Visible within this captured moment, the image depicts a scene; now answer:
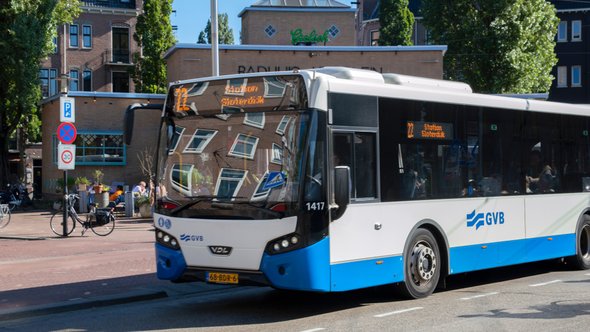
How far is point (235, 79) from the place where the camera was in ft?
34.1

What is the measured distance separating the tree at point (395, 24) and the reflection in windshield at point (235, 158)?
54331 mm

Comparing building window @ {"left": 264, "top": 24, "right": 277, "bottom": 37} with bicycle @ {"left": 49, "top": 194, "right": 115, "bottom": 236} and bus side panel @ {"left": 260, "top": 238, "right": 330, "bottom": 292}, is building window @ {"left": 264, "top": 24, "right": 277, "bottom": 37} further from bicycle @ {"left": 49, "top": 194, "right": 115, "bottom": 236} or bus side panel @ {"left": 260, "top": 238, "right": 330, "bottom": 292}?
bus side panel @ {"left": 260, "top": 238, "right": 330, "bottom": 292}

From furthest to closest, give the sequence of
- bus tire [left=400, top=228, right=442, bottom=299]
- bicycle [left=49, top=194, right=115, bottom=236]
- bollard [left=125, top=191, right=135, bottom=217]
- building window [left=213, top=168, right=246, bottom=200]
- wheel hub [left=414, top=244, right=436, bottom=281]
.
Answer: bollard [left=125, top=191, right=135, bottom=217]
bicycle [left=49, top=194, right=115, bottom=236]
wheel hub [left=414, top=244, right=436, bottom=281]
bus tire [left=400, top=228, right=442, bottom=299]
building window [left=213, top=168, right=246, bottom=200]

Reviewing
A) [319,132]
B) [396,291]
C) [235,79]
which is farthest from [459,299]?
[235,79]

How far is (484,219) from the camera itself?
1244cm

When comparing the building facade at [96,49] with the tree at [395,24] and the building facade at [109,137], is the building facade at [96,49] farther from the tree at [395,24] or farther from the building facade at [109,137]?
the building facade at [109,137]

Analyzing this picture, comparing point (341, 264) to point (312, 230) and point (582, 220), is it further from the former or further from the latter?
point (582, 220)

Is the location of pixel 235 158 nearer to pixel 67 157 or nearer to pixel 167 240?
pixel 167 240

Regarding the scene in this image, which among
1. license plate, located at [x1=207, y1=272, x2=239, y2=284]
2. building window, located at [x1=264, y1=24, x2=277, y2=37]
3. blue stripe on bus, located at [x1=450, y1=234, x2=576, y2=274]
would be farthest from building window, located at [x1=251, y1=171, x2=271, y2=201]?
building window, located at [x1=264, y1=24, x2=277, y2=37]

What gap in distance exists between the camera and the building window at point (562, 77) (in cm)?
7238

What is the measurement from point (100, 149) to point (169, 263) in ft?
94.5

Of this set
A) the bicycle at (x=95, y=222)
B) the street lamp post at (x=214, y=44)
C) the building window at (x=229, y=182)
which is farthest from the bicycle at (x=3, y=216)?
the building window at (x=229, y=182)

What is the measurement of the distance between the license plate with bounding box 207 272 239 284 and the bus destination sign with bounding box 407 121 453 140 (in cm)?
312

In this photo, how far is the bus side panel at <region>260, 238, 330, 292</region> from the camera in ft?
31.3
